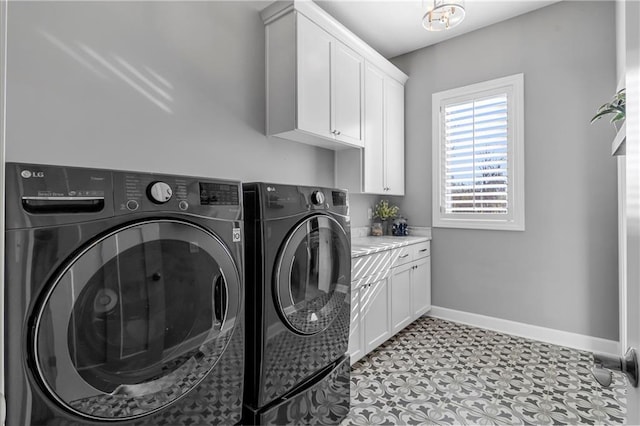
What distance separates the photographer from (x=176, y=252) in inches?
44.7

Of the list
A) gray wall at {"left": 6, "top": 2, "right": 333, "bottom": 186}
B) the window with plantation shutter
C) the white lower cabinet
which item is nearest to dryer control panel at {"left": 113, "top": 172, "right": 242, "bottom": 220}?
gray wall at {"left": 6, "top": 2, "right": 333, "bottom": 186}

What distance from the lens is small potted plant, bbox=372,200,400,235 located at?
360 cm

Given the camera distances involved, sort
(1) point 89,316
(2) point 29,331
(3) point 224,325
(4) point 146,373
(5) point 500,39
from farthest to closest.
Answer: (5) point 500,39 → (3) point 224,325 → (4) point 146,373 → (1) point 89,316 → (2) point 29,331

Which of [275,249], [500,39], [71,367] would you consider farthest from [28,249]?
[500,39]

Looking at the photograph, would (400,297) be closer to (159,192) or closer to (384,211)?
(384,211)

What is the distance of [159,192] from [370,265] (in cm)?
174

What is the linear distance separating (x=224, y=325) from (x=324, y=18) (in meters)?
2.25

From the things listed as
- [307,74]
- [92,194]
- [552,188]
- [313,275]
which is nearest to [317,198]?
[313,275]

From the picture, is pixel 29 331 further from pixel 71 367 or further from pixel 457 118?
pixel 457 118

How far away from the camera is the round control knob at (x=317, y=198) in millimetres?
1694

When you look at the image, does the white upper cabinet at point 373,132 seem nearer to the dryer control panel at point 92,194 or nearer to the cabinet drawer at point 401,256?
the cabinet drawer at point 401,256

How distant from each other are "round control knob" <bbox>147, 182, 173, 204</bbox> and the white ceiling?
234 cm

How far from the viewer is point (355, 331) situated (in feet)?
7.75

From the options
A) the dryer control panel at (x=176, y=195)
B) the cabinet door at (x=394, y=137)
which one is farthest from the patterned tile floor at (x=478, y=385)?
the cabinet door at (x=394, y=137)
